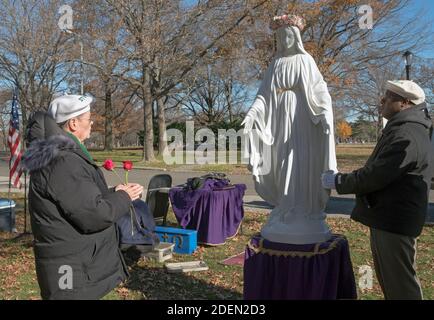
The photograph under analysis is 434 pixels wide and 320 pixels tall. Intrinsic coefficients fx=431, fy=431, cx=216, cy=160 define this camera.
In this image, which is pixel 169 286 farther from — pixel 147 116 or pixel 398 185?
pixel 147 116

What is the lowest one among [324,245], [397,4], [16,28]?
[324,245]

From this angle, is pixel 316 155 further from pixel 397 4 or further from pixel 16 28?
pixel 397 4

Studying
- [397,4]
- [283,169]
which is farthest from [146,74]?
[283,169]

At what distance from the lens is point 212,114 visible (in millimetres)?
44594

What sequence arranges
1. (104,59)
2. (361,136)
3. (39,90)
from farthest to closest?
(361,136)
(39,90)
(104,59)

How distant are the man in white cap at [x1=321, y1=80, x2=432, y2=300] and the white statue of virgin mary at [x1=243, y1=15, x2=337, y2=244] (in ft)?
1.72

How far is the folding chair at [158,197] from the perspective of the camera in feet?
23.7

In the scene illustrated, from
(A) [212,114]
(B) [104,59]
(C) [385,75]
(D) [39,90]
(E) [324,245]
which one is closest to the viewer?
(E) [324,245]

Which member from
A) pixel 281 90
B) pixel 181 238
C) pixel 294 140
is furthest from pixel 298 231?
pixel 181 238

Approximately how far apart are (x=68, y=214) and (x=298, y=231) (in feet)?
6.30

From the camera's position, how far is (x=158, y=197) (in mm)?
7359

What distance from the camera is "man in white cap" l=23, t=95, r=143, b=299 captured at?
87.4 inches

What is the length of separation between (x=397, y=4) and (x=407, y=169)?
22.1m

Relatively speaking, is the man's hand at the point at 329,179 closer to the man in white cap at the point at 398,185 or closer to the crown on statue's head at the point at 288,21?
the man in white cap at the point at 398,185
